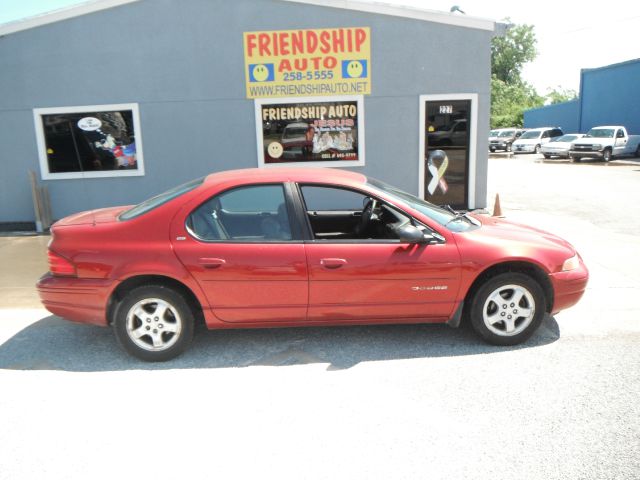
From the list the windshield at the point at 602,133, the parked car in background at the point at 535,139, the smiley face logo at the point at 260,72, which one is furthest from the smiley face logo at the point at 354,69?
the parked car in background at the point at 535,139

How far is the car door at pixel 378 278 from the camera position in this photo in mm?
4180

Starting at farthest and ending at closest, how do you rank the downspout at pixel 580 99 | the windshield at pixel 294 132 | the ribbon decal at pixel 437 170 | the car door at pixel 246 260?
the downspout at pixel 580 99, the ribbon decal at pixel 437 170, the windshield at pixel 294 132, the car door at pixel 246 260

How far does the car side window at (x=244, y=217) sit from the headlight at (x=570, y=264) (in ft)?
7.81

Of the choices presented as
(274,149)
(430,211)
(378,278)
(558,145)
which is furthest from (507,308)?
(558,145)

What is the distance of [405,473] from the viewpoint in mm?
2818

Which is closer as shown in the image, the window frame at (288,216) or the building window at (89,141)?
the window frame at (288,216)

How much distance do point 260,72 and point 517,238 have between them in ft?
22.3

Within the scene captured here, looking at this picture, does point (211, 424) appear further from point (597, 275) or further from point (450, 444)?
point (597, 275)

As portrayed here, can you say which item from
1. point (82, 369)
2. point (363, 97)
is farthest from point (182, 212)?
point (363, 97)

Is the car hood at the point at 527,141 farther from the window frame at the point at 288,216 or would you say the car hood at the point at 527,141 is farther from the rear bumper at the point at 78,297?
the rear bumper at the point at 78,297

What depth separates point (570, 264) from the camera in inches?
176

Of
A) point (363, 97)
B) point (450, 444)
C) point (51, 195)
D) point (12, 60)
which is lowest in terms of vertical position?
point (450, 444)

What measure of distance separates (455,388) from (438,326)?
1266 mm

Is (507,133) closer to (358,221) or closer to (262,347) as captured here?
(358,221)
